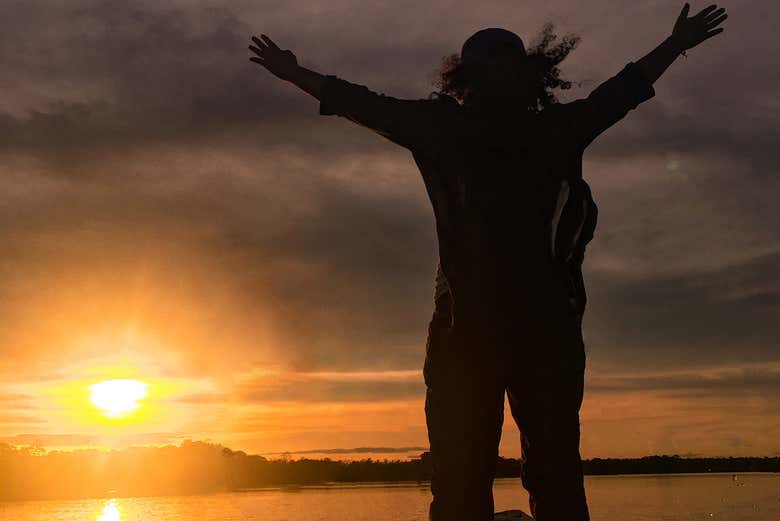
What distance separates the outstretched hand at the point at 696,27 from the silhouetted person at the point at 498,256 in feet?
1.85

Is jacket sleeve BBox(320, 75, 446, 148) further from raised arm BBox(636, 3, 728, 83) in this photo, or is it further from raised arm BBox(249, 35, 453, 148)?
raised arm BBox(636, 3, 728, 83)

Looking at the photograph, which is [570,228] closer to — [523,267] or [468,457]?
[523,267]

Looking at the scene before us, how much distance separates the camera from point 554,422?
5762 mm

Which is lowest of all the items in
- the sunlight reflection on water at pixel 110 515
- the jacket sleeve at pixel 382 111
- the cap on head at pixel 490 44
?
the sunlight reflection on water at pixel 110 515

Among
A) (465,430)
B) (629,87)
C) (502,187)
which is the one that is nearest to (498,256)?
(502,187)

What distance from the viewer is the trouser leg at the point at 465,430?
18.6ft

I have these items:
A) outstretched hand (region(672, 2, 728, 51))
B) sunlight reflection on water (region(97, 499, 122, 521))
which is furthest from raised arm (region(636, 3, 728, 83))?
sunlight reflection on water (region(97, 499, 122, 521))

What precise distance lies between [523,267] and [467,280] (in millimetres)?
356

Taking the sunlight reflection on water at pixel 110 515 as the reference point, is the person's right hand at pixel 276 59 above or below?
above

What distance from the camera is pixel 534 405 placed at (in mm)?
5789

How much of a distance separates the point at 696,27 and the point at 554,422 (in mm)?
2878

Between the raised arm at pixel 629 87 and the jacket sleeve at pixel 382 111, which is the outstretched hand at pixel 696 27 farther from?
the jacket sleeve at pixel 382 111

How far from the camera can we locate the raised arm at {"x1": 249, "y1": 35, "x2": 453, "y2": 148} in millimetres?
5824

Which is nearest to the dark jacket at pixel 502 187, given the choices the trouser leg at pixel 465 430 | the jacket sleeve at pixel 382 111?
the jacket sleeve at pixel 382 111
